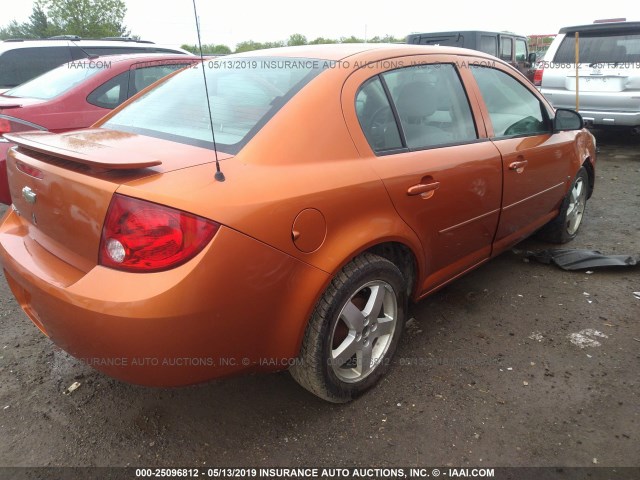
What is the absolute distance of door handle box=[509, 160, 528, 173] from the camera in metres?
2.85

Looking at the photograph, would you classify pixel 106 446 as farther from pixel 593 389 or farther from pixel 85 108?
pixel 85 108

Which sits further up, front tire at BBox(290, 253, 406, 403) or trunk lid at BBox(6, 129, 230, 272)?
trunk lid at BBox(6, 129, 230, 272)

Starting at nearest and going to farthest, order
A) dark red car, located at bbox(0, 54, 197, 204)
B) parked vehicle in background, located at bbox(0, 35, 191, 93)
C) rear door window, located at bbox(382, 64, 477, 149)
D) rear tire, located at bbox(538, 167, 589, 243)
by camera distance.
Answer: rear door window, located at bbox(382, 64, 477, 149)
rear tire, located at bbox(538, 167, 589, 243)
dark red car, located at bbox(0, 54, 197, 204)
parked vehicle in background, located at bbox(0, 35, 191, 93)

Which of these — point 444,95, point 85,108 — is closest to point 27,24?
point 85,108

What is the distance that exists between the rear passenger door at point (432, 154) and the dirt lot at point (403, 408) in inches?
19.1

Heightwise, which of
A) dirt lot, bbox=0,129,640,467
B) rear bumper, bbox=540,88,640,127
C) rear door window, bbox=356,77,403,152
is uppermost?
rear door window, bbox=356,77,403,152

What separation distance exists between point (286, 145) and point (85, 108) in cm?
332

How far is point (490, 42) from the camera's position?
10.7 meters

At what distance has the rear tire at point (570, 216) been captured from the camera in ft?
12.7

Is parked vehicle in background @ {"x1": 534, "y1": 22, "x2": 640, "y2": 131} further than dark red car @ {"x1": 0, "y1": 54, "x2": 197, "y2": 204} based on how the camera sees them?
Yes

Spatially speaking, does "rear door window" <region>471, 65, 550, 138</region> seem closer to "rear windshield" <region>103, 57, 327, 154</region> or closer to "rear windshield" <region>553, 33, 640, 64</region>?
"rear windshield" <region>103, 57, 327, 154</region>

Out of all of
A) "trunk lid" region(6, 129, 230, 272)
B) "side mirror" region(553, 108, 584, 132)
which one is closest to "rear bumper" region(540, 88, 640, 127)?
"side mirror" region(553, 108, 584, 132)

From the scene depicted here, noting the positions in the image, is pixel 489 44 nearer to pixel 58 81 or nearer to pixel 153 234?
pixel 58 81

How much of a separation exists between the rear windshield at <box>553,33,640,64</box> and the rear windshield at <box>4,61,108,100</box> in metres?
6.31
